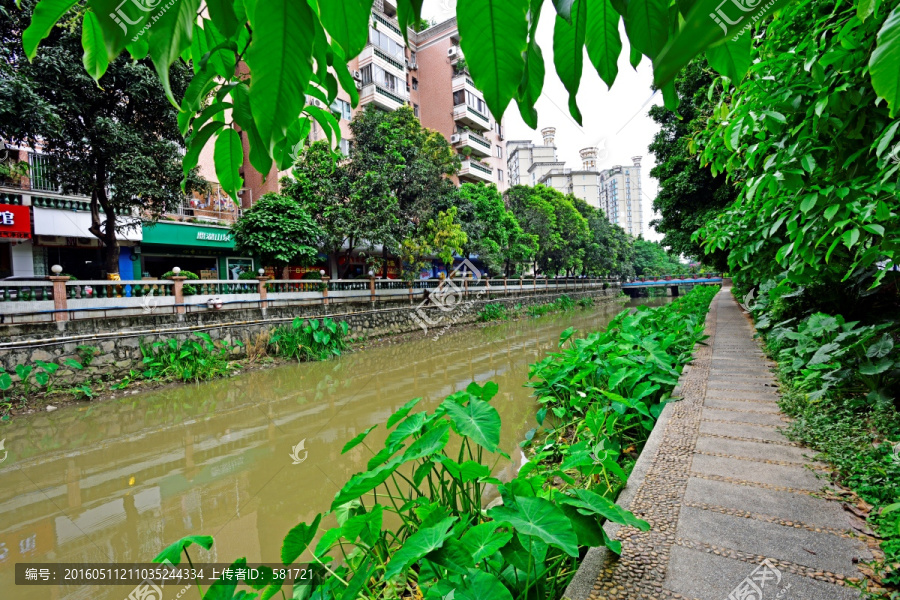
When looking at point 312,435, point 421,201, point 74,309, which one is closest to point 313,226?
point 421,201

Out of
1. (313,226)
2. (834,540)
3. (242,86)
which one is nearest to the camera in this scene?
(242,86)

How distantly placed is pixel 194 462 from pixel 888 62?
4.48 metres

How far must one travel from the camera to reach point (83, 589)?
→ 7.02 feet

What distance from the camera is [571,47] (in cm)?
55

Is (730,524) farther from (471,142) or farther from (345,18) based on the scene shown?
(471,142)

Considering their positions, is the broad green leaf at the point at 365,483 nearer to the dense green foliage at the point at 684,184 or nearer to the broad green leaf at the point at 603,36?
the broad green leaf at the point at 603,36

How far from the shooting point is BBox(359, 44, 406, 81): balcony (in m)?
16.2

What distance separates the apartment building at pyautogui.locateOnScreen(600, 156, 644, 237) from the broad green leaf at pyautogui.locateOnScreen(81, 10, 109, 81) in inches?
2347

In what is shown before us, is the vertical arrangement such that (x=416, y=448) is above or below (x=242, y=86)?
below

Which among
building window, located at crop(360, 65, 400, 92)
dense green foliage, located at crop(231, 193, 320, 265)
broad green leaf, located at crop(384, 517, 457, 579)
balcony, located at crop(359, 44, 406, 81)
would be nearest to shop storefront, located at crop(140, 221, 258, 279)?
dense green foliage, located at crop(231, 193, 320, 265)

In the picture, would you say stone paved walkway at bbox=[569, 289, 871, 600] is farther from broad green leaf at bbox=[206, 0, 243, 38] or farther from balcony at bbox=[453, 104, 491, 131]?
balcony at bbox=[453, 104, 491, 131]

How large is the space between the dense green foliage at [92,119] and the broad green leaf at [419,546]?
725cm

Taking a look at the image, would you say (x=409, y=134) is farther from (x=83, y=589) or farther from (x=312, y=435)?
(x=83, y=589)

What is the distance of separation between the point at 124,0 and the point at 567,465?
6.53 ft
